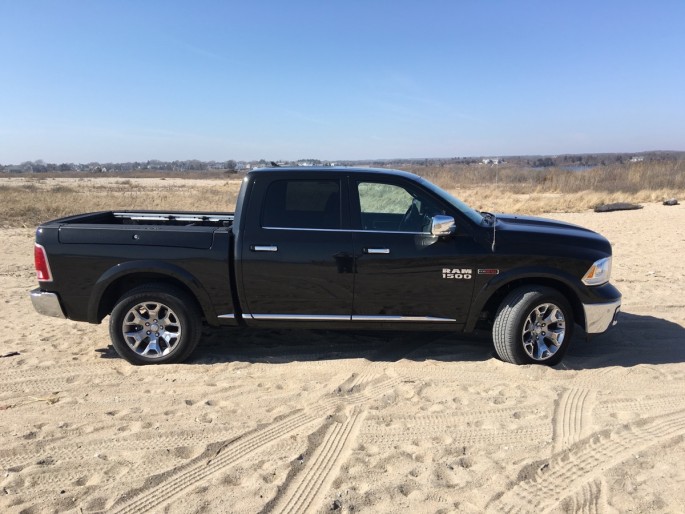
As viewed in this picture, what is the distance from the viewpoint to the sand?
10.5 ft

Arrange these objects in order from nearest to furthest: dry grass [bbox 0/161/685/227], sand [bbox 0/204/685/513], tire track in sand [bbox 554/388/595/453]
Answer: sand [bbox 0/204/685/513], tire track in sand [bbox 554/388/595/453], dry grass [bbox 0/161/685/227]

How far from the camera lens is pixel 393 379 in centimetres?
486

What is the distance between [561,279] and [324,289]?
218 cm

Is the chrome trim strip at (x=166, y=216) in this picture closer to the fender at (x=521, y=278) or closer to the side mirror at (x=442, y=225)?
the side mirror at (x=442, y=225)

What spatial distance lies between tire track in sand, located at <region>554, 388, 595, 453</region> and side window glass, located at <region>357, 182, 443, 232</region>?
1881 mm

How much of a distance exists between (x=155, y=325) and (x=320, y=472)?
253 centimetres

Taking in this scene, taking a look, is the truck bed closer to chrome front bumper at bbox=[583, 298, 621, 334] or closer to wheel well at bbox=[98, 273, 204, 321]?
wheel well at bbox=[98, 273, 204, 321]

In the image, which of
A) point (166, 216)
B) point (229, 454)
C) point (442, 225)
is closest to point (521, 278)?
point (442, 225)

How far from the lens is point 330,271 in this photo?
5.02 metres


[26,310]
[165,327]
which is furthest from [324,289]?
[26,310]

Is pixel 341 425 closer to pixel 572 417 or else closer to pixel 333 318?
pixel 333 318

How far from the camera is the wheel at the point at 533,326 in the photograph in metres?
5.00

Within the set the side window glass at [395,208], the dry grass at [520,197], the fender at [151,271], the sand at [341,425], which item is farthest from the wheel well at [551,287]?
the dry grass at [520,197]

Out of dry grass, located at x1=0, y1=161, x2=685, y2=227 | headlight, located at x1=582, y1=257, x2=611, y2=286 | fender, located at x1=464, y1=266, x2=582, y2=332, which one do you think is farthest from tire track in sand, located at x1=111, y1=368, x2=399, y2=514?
dry grass, located at x1=0, y1=161, x2=685, y2=227
